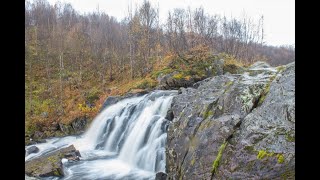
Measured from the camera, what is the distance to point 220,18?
47.2m

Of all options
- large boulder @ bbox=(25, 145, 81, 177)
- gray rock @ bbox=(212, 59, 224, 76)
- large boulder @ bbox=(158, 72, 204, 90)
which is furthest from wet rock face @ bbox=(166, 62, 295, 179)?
gray rock @ bbox=(212, 59, 224, 76)

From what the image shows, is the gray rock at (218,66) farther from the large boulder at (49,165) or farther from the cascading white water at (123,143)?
the large boulder at (49,165)

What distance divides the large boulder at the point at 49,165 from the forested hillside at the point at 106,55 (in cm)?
705

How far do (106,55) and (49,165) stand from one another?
24.5 metres

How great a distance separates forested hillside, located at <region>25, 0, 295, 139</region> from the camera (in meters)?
22.8

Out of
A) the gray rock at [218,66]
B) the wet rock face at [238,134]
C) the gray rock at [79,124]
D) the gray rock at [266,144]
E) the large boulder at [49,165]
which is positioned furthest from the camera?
the gray rock at [218,66]

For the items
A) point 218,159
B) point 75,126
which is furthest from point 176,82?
point 218,159

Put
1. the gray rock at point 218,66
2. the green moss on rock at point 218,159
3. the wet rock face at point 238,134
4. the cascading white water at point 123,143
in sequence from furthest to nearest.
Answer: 1. the gray rock at point 218,66
2. the cascading white water at point 123,143
3. the green moss on rock at point 218,159
4. the wet rock face at point 238,134

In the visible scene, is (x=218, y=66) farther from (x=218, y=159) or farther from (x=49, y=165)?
(x=218, y=159)

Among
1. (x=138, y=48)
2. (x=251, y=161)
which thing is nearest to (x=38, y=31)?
(x=138, y=48)

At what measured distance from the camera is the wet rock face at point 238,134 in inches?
222

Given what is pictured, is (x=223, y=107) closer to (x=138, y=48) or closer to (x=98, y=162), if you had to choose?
(x=98, y=162)

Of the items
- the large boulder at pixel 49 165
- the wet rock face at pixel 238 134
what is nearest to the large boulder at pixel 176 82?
the large boulder at pixel 49 165
